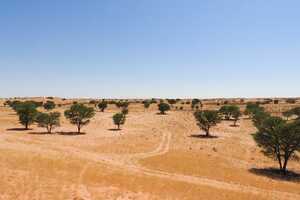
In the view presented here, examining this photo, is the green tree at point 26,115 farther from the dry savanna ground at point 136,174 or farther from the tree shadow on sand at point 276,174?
the tree shadow on sand at point 276,174

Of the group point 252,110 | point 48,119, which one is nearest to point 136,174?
point 48,119

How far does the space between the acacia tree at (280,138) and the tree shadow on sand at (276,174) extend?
3.00 feet

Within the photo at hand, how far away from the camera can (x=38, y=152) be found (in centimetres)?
3672

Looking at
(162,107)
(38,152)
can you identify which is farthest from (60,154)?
(162,107)

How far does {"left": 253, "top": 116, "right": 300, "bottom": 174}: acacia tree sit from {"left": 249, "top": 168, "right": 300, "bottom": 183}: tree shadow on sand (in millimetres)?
916

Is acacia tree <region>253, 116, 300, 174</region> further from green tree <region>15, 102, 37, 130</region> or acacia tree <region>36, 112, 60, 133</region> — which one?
green tree <region>15, 102, 37, 130</region>

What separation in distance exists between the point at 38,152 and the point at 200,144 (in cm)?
3057

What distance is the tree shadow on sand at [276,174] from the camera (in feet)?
104

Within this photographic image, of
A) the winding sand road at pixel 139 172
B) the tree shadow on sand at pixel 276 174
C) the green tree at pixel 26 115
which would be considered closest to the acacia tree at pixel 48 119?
the green tree at pixel 26 115

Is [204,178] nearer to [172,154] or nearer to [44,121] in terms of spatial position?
[172,154]

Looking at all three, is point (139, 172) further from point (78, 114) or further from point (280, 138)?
point (78, 114)

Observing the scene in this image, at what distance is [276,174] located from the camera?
33.4m

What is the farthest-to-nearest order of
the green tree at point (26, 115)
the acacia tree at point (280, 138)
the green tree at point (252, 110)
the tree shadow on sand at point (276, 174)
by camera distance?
1. the green tree at point (252, 110)
2. the green tree at point (26, 115)
3. the acacia tree at point (280, 138)
4. the tree shadow on sand at point (276, 174)

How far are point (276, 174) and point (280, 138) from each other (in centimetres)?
546
